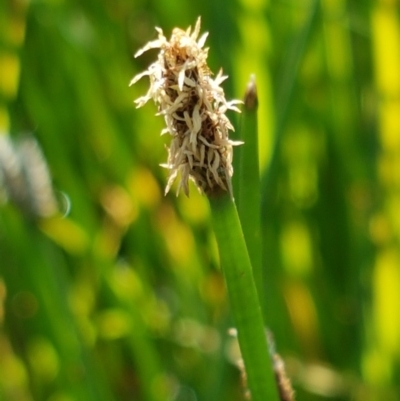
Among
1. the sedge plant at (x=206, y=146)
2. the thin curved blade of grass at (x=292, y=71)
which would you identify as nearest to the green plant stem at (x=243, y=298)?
the sedge plant at (x=206, y=146)

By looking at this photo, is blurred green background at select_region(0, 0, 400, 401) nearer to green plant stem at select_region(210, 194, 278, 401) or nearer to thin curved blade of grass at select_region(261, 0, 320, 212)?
thin curved blade of grass at select_region(261, 0, 320, 212)

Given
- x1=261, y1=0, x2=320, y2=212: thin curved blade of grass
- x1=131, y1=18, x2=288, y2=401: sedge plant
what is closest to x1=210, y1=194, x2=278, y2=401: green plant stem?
x1=131, y1=18, x2=288, y2=401: sedge plant

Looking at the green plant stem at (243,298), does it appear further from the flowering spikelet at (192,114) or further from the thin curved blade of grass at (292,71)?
the thin curved blade of grass at (292,71)

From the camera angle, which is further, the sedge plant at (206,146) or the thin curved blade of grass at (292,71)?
the thin curved blade of grass at (292,71)

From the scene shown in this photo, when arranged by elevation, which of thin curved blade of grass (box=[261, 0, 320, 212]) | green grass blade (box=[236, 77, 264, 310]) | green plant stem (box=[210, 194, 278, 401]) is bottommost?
green plant stem (box=[210, 194, 278, 401])

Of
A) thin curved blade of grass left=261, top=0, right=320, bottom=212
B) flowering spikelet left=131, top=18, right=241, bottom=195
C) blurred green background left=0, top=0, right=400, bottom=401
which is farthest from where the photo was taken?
blurred green background left=0, top=0, right=400, bottom=401

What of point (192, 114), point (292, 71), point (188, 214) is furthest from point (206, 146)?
point (188, 214)
